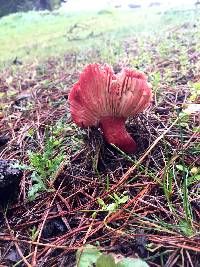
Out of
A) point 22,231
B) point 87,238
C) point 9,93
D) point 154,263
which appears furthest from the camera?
point 9,93

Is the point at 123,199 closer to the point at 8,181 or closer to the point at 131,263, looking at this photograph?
the point at 131,263

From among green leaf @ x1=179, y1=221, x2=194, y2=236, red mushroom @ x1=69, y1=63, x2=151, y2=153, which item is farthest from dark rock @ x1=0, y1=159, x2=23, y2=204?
green leaf @ x1=179, y1=221, x2=194, y2=236

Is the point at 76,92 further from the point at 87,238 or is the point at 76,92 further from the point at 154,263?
the point at 154,263

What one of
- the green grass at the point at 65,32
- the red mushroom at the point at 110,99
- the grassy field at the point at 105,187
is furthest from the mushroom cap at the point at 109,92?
the green grass at the point at 65,32

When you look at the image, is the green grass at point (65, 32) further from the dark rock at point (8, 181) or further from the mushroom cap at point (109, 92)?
the dark rock at point (8, 181)

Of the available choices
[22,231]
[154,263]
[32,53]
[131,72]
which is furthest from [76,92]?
[32,53]

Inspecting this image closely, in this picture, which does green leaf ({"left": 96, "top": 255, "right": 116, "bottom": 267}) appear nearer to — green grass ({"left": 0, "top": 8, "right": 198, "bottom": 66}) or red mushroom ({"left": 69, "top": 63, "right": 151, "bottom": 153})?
red mushroom ({"left": 69, "top": 63, "right": 151, "bottom": 153})
